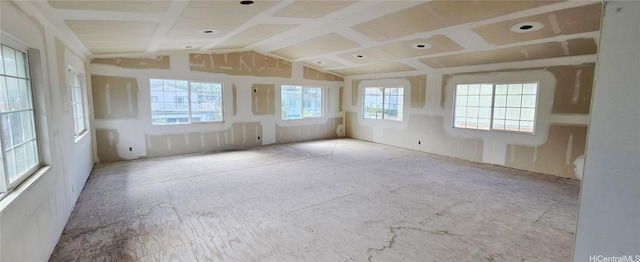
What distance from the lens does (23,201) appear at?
2094mm

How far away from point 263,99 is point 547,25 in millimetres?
6342

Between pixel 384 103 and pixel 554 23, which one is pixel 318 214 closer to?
pixel 554 23

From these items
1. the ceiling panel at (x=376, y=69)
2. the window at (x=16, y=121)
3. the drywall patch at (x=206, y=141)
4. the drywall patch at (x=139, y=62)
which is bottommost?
the drywall patch at (x=206, y=141)

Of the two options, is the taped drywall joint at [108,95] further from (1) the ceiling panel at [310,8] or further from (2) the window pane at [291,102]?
(1) the ceiling panel at [310,8]

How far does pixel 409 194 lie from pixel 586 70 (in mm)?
3797

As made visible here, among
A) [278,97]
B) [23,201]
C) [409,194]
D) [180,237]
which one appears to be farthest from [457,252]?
[278,97]

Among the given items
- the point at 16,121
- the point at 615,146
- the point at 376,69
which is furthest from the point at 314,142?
the point at 615,146

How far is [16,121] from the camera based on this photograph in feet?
7.61

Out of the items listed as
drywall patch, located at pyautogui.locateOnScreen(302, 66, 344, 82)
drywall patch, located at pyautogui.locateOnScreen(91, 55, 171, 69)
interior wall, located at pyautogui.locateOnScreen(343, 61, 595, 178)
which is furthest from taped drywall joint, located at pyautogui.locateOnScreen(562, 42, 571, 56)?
drywall patch, located at pyautogui.locateOnScreen(91, 55, 171, 69)

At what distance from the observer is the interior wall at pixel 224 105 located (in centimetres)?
602

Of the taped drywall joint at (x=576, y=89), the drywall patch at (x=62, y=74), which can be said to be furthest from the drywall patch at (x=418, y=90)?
the drywall patch at (x=62, y=74)

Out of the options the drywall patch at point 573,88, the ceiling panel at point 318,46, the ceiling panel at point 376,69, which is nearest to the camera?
the drywall patch at point 573,88

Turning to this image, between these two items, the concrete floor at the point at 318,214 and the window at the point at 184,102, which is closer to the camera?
the concrete floor at the point at 318,214

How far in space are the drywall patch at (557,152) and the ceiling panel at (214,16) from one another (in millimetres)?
5464
